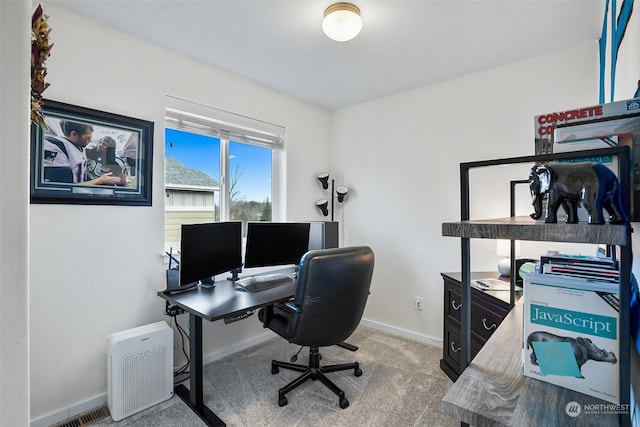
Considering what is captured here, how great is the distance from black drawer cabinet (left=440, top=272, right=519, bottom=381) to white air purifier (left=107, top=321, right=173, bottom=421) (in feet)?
6.40

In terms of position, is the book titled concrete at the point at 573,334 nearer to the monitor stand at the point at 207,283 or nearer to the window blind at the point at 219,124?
the monitor stand at the point at 207,283

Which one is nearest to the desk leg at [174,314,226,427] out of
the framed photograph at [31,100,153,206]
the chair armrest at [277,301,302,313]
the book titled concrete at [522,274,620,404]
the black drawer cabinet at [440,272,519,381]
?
the chair armrest at [277,301,302,313]

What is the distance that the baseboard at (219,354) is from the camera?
177cm

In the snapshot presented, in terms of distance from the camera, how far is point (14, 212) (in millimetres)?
464

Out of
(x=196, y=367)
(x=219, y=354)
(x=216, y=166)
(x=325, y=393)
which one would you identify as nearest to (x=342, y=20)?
(x=216, y=166)

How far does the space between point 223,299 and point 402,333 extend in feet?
6.46

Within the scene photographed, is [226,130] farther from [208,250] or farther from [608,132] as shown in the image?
[608,132]

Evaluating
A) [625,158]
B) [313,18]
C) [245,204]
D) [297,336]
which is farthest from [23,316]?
[245,204]

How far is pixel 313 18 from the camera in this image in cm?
184

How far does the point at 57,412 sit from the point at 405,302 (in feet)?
9.20

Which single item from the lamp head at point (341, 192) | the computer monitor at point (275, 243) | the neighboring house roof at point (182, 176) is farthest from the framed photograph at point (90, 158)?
the lamp head at point (341, 192)

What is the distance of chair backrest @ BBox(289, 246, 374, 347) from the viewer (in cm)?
177

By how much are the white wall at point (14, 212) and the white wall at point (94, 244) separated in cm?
171

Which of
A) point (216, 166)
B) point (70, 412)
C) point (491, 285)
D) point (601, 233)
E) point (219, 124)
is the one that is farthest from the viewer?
point (216, 166)
